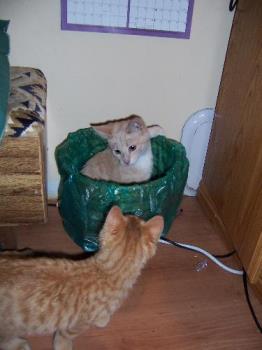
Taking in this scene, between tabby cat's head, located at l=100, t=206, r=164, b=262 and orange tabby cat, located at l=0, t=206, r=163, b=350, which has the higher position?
tabby cat's head, located at l=100, t=206, r=164, b=262

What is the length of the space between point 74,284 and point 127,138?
0.62 metres

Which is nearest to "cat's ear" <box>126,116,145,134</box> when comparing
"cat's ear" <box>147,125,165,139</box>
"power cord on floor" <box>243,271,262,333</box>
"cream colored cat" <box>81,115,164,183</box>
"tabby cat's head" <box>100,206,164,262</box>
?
"cream colored cat" <box>81,115,164,183</box>

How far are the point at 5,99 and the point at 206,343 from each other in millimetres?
986

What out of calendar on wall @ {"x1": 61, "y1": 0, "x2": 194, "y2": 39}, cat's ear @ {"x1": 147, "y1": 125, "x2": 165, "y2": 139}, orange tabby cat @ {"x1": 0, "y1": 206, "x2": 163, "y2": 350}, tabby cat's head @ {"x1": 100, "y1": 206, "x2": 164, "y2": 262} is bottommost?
orange tabby cat @ {"x1": 0, "y1": 206, "x2": 163, "y2": 350}

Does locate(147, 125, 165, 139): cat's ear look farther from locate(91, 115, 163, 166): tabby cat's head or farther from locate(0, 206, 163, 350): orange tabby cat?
locate(0, 206, 163, 350): orange tabby cat

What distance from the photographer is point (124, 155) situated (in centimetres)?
133

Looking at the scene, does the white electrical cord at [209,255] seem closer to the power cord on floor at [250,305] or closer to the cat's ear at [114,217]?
the power cord on floor at [250,305]

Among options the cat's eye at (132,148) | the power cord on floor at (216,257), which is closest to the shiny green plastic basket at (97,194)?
the power cord on floor at (216,257)

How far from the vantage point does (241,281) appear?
129cm

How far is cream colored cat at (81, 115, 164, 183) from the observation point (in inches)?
51.0

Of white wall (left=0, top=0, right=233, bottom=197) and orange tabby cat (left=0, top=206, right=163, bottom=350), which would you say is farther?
white wall (left=0, top=0, right=233, bottom=197)

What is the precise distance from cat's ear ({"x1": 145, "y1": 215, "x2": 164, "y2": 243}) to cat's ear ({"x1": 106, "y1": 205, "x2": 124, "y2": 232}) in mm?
78

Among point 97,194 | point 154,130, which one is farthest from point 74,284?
point 154,130

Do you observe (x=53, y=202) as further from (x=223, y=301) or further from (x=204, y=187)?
(x=223, y=301)
